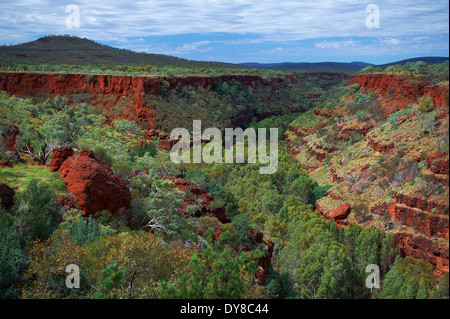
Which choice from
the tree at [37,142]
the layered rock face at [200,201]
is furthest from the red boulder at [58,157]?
the layered rock face at [200,201]

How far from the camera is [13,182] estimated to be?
20.4 metres

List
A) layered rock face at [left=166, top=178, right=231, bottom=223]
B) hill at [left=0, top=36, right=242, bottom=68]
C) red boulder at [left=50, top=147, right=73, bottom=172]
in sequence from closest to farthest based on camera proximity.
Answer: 1. red boulder at [left=50, top=147, right=73, bottom=172]
2. layered rock face at [left=166, top=178, right=231, bottom=223]
3. hill at [left=0, top=36, right=242, bottom=68]

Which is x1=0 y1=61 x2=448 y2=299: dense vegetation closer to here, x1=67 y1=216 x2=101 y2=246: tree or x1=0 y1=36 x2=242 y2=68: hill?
x1=67 y1=216 x2=101 y2=246: tree

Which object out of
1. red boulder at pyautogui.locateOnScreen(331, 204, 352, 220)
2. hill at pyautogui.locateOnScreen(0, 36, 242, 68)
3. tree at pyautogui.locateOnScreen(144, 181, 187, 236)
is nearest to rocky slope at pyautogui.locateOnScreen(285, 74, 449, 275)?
red boulder at pyautogui.locateOnScreen(331, 204, 352, 220)

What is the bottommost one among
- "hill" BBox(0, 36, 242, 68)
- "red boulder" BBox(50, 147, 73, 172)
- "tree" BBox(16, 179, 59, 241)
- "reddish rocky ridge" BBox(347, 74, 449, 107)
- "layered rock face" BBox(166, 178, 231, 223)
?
"layered rock face" BBox(166, 178, 231, 223)

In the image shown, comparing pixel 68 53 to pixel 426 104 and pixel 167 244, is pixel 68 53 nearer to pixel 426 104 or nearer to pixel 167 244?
pixel 426 104

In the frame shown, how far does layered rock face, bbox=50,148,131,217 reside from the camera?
19.8 metres

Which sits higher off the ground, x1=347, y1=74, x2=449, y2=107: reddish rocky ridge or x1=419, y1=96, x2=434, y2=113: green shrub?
x1=347, y1=74, x2=449, y2=107: reddish rocky ridge

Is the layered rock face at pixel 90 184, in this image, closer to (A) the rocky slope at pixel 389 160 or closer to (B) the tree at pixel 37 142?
(B) the tree at pixel 37 142

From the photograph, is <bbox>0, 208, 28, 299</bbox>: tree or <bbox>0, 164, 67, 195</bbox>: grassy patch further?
<bbox>0, 164, 67, 195</bbox>: grassy patch

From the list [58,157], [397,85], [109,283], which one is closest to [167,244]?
[109,283]

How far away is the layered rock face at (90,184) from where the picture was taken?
65.1 ft

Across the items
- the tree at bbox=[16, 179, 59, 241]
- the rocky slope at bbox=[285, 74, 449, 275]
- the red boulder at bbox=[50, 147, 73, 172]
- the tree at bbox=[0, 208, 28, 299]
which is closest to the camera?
the tree at bbox=[0, 208, 28, 299]
